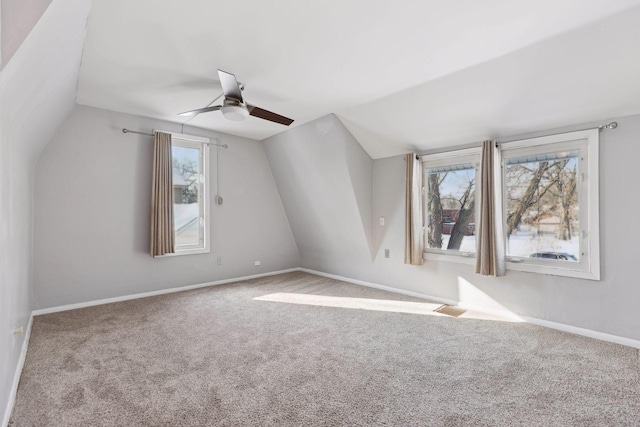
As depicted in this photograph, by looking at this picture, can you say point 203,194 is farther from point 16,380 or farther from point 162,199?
point 16,380

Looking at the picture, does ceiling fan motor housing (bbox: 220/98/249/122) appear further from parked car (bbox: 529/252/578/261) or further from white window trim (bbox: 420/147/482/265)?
parked car (bbox: 529/252/578/261)

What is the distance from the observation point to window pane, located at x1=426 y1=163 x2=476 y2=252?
4.05 metres

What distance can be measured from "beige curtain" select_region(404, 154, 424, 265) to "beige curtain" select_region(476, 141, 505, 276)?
2.71 feet

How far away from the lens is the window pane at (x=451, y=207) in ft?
13.3

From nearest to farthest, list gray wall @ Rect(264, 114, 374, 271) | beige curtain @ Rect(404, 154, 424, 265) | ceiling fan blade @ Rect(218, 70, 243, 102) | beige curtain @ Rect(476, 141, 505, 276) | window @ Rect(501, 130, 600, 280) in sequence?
ceiling fan blade @ Rect(218, 70, 243, 102) → window @ Rect(501, 130, 600, 280) → beige curtain @ Rect(476, 141, 505, 276) → beige curtain @ Rect(404, 154, 424, 265) → gray wall @ Rect(264, 114, 374, 271)

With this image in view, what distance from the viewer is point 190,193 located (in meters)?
4.86

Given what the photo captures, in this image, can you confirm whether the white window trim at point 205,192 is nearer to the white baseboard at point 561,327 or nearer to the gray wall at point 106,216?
the gray wall at point 106,216

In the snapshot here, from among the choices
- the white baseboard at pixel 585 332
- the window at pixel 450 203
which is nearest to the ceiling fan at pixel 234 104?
the window at pixel 450 203

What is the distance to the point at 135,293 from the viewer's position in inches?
169

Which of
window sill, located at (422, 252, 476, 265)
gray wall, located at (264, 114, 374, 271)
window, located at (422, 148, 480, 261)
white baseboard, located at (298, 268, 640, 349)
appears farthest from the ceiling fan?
white baseboard, located at (298, 268, 640, 349)

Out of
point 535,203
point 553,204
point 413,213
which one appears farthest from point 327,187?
point 553,204

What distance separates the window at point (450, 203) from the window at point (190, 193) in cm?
337

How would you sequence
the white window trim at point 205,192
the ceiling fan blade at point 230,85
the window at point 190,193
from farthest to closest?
the white window trim at point 205,192
the window at point 190,193
the ceiling fan blade at point 230,85

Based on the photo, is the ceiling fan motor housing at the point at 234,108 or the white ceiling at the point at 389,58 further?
the ceiling fan motor housing at the point at 234,108
